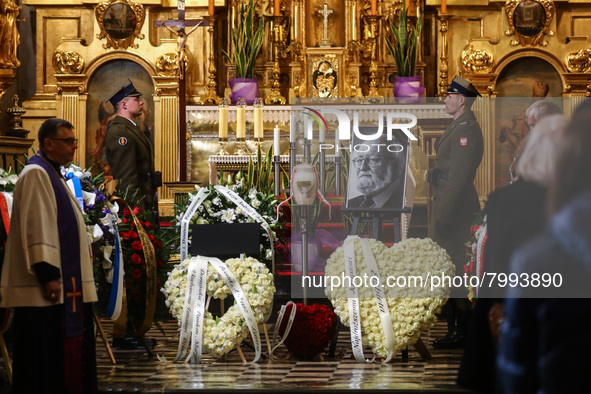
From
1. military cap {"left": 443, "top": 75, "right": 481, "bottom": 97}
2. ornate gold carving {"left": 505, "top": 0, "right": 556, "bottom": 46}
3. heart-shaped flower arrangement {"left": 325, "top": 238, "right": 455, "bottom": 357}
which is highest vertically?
ornate gold carving {"left": 505, "top": 0, "right": 556, "bottom": 46}

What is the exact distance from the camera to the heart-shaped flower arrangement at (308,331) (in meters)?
6.20

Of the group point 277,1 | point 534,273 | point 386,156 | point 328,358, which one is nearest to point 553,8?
point 277,1

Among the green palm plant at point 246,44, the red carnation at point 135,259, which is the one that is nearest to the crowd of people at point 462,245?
the red carnation at point 135,259

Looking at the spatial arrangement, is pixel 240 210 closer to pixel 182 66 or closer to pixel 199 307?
pixel 199 307

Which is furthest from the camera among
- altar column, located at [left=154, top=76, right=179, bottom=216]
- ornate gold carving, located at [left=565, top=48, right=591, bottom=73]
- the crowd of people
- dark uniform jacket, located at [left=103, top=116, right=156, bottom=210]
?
altar column, located at [left=154, top=76, right=179, bottom=216]

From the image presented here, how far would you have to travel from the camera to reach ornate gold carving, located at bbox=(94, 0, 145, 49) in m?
12.5

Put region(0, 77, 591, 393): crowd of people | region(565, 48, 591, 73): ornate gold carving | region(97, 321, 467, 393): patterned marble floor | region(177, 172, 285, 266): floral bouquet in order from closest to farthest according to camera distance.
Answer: region(0, 77, 591, 393): crowd of people → region(97, 321, 467, 393): patterned marble floor → region(177, 172, 285, 266): floral bouquet → region(565, 48, 591, 73): ornate gold carving

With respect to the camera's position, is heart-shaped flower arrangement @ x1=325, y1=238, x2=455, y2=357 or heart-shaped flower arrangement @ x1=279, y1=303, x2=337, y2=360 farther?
heart-shaped flower arrangement @ x1=279, y1=303, x2=337, y2=360

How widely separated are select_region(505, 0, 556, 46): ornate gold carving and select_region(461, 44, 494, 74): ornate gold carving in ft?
1.38

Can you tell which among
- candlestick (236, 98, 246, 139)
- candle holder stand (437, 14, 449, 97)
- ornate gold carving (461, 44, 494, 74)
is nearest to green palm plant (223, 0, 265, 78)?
candle holder stand (437, 14, 449, 97)

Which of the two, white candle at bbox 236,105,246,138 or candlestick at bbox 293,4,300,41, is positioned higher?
candlestick at bbox 293,4,300,41

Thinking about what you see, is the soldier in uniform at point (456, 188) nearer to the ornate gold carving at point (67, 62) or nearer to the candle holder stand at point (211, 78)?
the candle holder stand at point (211, 78)

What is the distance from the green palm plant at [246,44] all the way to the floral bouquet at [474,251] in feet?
18.4

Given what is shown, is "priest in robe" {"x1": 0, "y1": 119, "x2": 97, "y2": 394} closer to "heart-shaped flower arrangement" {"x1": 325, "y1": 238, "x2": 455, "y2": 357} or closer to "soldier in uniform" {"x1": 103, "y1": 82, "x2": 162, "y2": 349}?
"heart-shaped flower arrangement" {"x1": 325, "y1": 238, "x2": 455, "y2": 357}
